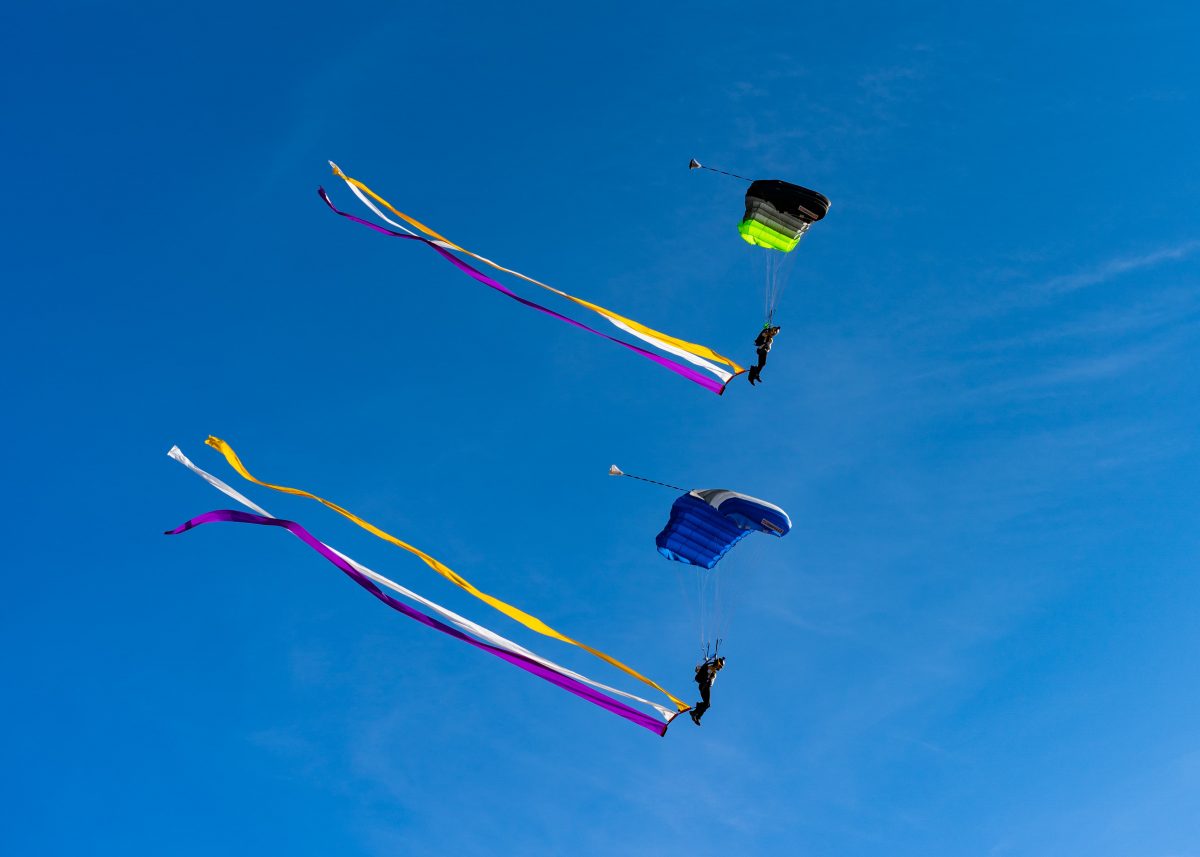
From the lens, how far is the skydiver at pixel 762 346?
31859mm

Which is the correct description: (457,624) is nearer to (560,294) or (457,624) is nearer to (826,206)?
(560,294)

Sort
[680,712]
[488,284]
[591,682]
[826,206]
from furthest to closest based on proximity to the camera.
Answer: [826,206]
[488,284]
[680,712]
[591,682]

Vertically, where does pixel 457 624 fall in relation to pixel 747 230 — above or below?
below

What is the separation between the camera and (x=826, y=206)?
31.7m

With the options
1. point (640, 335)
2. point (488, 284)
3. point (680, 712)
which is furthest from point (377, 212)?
point (680, 712)

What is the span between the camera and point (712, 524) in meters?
28.0

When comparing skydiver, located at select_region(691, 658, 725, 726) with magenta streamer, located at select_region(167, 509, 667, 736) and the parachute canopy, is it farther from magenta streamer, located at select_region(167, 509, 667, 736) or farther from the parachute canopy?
the parachute canopy

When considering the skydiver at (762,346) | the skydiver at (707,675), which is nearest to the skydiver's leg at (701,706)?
the skydiver at (707,675)

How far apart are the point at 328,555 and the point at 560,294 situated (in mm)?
8513

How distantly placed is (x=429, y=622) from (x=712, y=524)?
9.88 metres

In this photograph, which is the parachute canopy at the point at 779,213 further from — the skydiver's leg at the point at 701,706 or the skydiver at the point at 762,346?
the skydiver's leg at the point at 701,706

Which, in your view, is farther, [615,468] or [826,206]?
[826,206]

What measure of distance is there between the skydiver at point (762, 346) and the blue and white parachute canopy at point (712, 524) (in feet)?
16.1

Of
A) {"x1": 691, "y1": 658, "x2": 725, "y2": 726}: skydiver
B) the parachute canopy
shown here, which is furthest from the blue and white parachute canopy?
the parachute canopy
